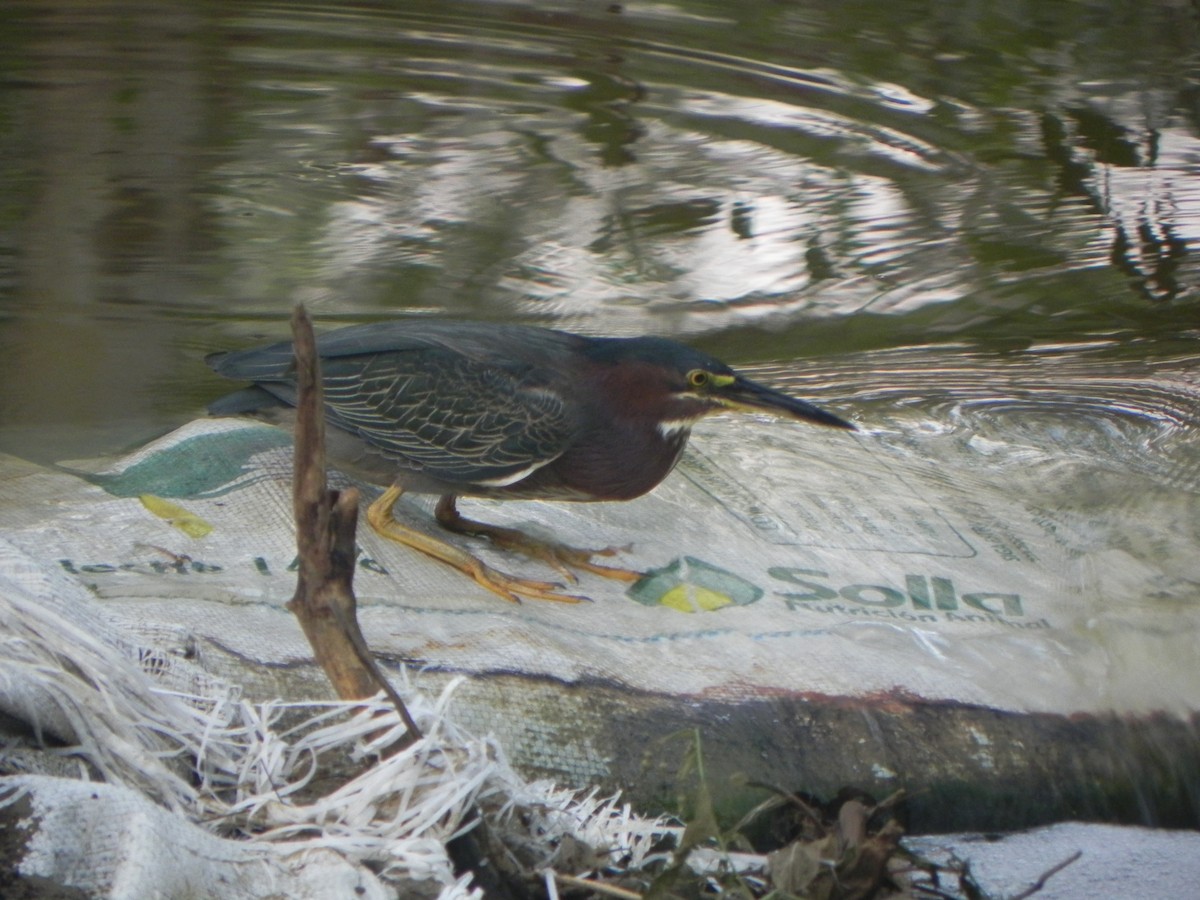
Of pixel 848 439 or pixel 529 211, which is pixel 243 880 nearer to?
pixel 848 439

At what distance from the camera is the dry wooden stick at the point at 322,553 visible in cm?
98

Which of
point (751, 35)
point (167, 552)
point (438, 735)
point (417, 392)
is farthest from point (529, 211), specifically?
point (438, 735)

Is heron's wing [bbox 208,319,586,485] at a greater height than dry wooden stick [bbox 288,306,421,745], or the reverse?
dry wooden stick [bbox 288,306,421,745]

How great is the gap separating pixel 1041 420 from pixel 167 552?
162 centimetres

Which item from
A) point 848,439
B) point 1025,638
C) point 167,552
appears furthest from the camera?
point 848,439

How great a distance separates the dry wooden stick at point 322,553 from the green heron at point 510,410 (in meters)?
0.71

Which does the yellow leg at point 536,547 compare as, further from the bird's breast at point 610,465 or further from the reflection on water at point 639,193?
the reflection on water at point 639,193

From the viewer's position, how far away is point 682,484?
2.14m

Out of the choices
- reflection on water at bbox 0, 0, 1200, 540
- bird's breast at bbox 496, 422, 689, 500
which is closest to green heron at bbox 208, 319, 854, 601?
bird's breast at bbox 496, 422, 689, 500

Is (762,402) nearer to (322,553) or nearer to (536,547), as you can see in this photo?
(536,547)

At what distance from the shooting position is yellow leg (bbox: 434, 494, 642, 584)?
1864 mm

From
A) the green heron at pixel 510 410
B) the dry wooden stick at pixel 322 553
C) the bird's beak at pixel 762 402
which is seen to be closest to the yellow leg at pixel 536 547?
the green heron at pixel 510 410

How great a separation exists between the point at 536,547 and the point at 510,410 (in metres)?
0.20

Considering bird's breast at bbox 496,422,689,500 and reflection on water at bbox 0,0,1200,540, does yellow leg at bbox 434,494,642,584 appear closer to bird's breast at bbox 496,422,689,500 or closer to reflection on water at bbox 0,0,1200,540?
bird's breast at bbox 496,422,689,500
